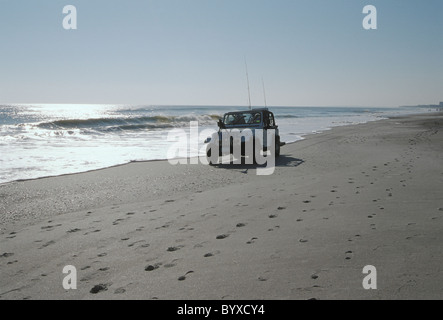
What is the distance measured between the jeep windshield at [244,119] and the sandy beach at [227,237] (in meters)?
4.43

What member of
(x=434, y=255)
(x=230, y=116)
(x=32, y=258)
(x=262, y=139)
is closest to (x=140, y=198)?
(x=32, y=258)

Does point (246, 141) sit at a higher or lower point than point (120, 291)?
higher

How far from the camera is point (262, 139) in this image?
11.0m

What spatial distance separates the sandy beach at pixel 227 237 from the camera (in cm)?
281

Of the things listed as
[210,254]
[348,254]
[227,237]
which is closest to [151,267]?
[210,254]

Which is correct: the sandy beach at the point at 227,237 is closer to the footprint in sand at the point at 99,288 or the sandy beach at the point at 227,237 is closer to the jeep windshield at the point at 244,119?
the footprint in sand at the point at 99,288

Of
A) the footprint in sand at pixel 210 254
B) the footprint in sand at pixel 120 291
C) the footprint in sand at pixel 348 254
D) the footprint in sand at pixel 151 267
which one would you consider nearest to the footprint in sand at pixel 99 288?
the footprint in sand at pixel 120 291

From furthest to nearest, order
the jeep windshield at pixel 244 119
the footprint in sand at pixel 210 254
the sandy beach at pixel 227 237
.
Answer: the jeep windshield at pixel 244 119, the footprint in sand at pixel 210 254, the sandy beach at pixel 227 237

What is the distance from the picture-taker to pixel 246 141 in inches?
418

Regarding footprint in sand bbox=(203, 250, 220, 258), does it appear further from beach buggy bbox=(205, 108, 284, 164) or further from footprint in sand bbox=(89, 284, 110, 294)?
beach buggy bbox=(205, 108, 284, 164)

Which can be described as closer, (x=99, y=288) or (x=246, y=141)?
(x=99, y=288)

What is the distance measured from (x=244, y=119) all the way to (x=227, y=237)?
8308 mm

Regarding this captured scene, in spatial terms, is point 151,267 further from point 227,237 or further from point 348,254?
point 348,254
